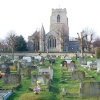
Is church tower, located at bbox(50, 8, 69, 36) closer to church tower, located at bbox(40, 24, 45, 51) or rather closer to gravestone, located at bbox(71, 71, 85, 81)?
church tower, located at bbox(40, 24, 45, 51)

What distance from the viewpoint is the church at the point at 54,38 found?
8494cm

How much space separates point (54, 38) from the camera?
87062 millimetres

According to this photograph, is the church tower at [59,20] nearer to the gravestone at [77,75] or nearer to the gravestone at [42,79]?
the gravestone at [77,75]

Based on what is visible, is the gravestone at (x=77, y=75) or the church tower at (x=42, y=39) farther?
the church tower at (x=42, y=39)

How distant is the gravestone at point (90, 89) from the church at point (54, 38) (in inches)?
2529

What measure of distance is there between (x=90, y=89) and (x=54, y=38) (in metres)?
70.7

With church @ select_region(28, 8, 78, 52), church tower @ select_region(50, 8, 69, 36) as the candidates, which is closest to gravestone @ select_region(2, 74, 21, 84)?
church @ select_region(28, 8, 78, 52)

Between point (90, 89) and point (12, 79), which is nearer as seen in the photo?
point (90, 89)

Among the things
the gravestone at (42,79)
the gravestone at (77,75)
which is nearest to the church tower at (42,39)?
the gravestone at (77,75)

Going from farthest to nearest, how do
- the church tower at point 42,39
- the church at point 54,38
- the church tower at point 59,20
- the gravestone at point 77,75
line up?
the church tower at point 59,20, the church at point 54,38, the church tower at point 42,39, the gravestone at point 77,75

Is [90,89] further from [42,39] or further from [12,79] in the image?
[42,39]

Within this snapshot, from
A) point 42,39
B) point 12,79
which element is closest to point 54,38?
point 42,39

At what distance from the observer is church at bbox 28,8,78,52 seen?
84938mm

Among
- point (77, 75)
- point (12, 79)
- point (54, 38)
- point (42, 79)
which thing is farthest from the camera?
point (54, 38)
